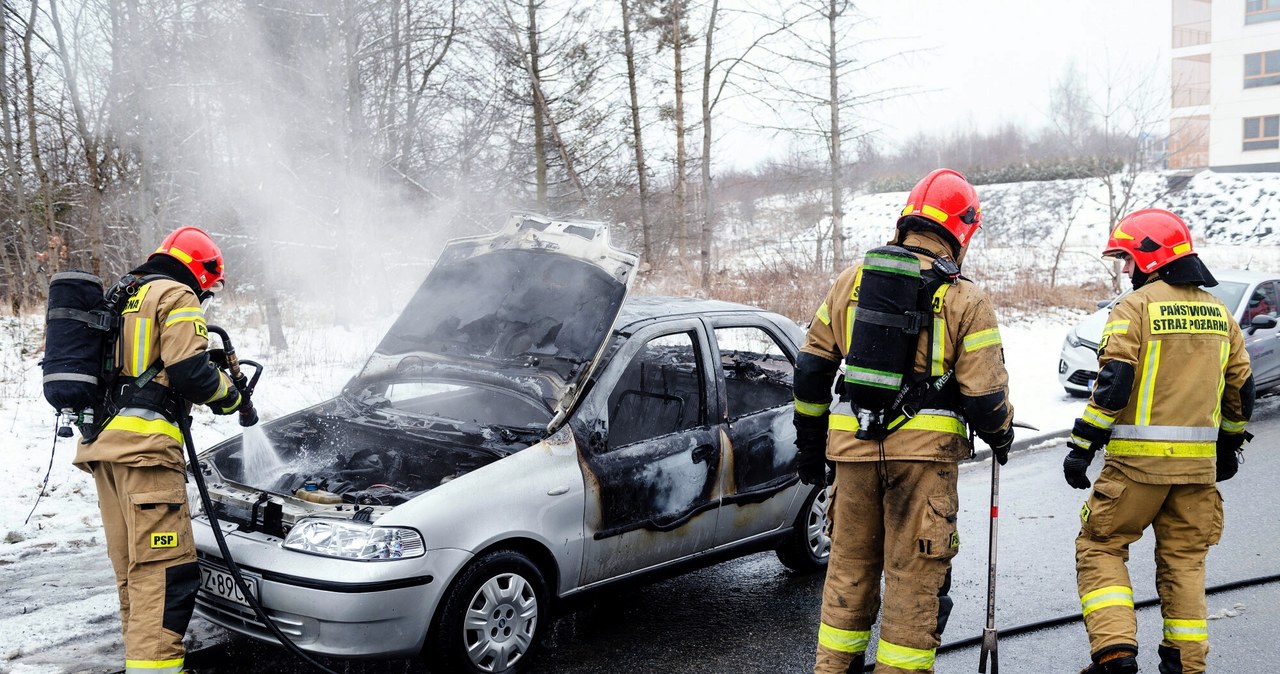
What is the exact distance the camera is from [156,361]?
12.2 feet

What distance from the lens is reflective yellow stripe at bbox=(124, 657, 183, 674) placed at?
358 cm

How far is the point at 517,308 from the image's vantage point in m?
5.04

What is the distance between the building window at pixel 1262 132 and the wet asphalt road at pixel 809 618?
4244 centimetres

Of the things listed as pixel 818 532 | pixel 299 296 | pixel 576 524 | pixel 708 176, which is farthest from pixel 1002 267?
pixel 576 524

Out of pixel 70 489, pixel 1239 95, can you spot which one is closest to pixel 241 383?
pixel 70 489

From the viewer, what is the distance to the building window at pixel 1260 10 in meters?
40.5

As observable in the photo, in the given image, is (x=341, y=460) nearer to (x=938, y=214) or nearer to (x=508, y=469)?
(x=508, y=469)

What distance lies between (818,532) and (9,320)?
420 inches

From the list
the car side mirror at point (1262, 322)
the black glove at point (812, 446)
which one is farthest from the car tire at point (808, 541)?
the car side mirror at point (1262, 322)

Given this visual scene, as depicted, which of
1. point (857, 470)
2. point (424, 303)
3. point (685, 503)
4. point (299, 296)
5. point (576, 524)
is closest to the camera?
point (857, 470)

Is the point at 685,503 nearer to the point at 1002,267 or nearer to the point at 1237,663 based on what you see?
the point at 1237,663

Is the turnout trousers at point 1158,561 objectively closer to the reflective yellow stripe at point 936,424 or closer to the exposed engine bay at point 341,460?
the reflective yellow stripe at point 936,424

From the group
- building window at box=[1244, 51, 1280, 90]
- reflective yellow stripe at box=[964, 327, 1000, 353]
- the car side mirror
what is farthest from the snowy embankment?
building window at box=[1244, 51, 1280, 90]

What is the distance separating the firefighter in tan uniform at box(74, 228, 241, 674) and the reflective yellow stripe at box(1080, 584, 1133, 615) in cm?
362
